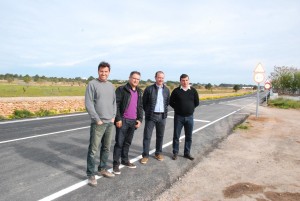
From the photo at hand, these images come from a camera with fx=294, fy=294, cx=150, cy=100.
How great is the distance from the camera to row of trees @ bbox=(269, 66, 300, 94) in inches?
3043

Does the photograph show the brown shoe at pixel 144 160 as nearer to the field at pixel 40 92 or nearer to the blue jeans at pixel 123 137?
the blue jeans at pixel 123 137

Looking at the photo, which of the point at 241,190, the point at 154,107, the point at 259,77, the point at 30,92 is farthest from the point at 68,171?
the point at 30,92

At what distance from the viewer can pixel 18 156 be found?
6727 millimetres

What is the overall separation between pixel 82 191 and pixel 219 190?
2332 millimetres

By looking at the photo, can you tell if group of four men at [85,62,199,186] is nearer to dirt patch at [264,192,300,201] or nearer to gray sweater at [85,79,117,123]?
gray sweater at [85,79,117,123]

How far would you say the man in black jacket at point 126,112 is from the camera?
223 inches

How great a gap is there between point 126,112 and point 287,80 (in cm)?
8109

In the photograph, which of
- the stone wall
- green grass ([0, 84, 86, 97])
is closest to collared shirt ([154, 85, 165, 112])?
the stone wall

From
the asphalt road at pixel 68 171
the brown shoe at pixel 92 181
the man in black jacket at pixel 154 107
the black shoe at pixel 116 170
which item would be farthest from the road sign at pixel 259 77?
the brown shoe at pixel 92 181

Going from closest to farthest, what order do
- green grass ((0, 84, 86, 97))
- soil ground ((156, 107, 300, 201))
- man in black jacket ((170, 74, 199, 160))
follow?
soil ground ((156, 107, 300, 201))
man in black jacket ((170, 74, 199, 160))
green grass ((0, 84, 86, 97))

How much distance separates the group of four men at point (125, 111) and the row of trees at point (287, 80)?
78524 millimetres

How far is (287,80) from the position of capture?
77.8 meters

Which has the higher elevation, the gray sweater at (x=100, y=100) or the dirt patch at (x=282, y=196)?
the gray sweater at (x=100, y=100)

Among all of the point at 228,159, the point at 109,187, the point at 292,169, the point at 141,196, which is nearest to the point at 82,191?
the point at 109,187
